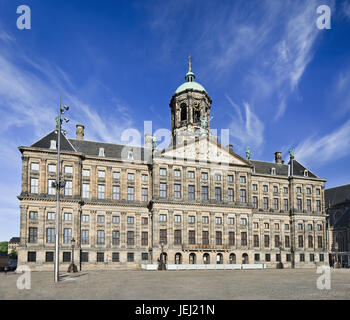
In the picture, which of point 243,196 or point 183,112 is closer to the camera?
point 243,196

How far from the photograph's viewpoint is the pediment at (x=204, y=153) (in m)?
55.8

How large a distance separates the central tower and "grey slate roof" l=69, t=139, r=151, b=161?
7324 mm

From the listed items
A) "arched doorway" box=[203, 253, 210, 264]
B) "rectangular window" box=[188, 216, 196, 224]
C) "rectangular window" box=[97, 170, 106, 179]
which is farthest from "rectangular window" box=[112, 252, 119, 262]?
"arched doorway" box=[203, 253, 210, 264]

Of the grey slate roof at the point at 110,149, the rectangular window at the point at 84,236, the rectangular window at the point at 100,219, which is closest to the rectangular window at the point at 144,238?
the rectangular window at the point at 100,219

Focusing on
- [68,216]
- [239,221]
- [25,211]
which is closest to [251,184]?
[239,221]

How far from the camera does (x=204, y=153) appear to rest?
5744cm

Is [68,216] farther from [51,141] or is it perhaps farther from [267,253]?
[267,253]

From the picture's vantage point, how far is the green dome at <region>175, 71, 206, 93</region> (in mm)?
65500

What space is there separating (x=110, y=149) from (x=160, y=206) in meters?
13.5

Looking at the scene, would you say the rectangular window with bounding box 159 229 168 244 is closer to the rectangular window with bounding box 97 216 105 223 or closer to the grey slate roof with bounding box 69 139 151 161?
the rectangular window with bounding box 97 216 105 223

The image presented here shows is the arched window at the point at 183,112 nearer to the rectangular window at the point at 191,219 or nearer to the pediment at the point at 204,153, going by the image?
the pediment at the point at 204,153

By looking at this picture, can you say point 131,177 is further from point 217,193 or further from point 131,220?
point 217,193

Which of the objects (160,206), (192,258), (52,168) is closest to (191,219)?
(160,206)

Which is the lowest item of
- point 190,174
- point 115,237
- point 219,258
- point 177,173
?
point 219,258
